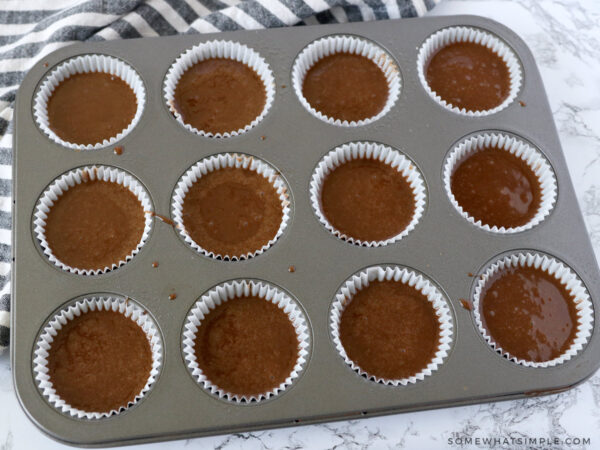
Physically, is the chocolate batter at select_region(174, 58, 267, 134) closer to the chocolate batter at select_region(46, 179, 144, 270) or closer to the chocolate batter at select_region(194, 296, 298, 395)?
the chocolate batter at select_region(46, 179, 144, 270)

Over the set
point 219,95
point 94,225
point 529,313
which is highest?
point 219,95

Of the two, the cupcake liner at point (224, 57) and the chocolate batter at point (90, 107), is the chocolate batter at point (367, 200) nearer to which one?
the cupcake liner at point (224, 57)

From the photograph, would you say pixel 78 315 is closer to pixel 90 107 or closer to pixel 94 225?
pixel 94 225

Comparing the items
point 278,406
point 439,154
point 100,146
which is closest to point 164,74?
point 100,146

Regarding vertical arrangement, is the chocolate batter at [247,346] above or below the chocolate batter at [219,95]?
below

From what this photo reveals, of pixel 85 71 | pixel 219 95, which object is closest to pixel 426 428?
pixel 219 95

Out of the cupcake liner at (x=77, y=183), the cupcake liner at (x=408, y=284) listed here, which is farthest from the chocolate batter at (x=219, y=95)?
the cupcake liner at (x=408, y=284)
